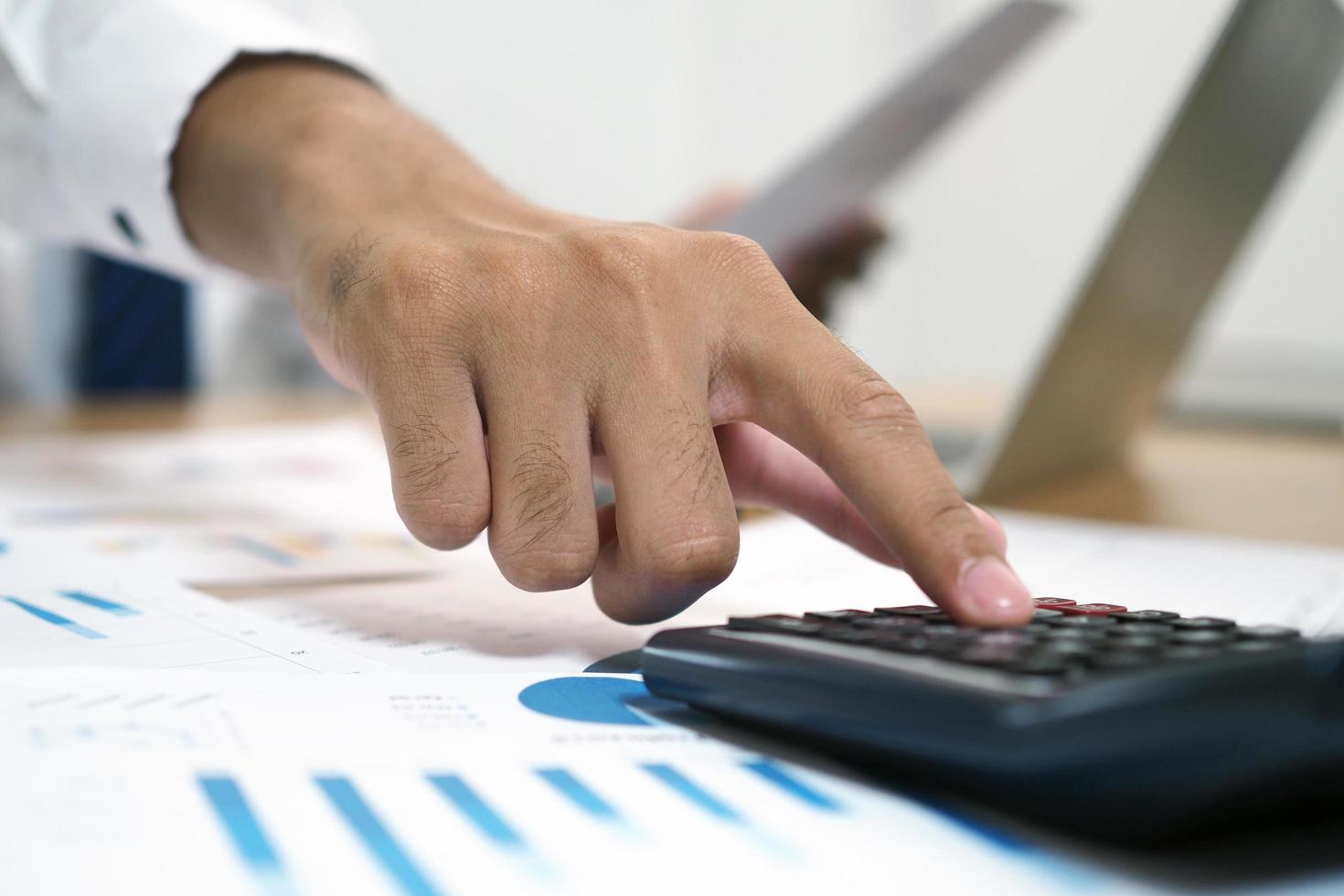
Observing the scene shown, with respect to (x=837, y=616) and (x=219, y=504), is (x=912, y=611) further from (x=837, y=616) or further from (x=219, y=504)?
(x=219, y=504)

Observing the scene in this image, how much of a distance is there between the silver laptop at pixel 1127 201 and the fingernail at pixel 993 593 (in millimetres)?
420

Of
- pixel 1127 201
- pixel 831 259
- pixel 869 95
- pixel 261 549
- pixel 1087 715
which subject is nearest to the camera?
pixel 1087 715

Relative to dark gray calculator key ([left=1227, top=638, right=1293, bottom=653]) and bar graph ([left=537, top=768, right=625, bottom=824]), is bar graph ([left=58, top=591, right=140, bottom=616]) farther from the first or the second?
dark gray calculator key ([left=1227, top=638, right=1293, bottom=653])

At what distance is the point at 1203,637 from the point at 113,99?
2.07 feet

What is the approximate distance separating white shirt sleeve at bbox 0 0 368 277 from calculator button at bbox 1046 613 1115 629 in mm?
457

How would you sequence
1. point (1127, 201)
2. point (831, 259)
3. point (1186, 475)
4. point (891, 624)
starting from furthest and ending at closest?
point (831, 259) → point (1186, 475) → point (1127, 201) → point (891, 624)

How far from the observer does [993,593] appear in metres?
0.31

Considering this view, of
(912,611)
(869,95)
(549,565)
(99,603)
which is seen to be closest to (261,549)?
(99,603)

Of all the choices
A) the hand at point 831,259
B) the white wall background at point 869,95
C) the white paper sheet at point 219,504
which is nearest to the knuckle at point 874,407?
the white paper sheet at point 219,504

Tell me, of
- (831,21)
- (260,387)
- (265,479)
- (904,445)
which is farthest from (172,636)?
(831,21)

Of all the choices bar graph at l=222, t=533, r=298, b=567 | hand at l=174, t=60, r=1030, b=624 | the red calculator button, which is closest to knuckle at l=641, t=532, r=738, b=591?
hand at l=174, t=60, r=1030, b=624

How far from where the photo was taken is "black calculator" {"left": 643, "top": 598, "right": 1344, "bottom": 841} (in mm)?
213

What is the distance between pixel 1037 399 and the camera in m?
0.75

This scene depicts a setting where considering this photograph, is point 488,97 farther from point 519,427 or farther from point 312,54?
point 519,427
